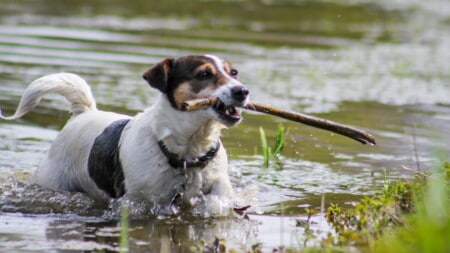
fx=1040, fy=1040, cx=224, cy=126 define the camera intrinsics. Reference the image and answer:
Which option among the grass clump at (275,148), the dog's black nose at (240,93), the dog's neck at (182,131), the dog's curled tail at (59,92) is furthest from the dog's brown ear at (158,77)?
the grass clump at (275,148)

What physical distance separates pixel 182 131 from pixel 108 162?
0.79 m

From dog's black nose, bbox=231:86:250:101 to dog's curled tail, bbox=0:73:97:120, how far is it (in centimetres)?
208

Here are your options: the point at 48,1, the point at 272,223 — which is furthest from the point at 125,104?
the point at 48,1

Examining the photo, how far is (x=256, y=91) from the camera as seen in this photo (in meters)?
12.9

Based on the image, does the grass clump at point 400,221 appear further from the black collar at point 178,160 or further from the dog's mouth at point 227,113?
the black collar at point 178,160

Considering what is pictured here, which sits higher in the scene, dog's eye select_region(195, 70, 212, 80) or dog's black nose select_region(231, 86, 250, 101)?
dog's eye select_region(195, 70, 212, 80)

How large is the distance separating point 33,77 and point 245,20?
7.73m

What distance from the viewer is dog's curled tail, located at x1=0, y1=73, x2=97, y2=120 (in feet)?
27.9

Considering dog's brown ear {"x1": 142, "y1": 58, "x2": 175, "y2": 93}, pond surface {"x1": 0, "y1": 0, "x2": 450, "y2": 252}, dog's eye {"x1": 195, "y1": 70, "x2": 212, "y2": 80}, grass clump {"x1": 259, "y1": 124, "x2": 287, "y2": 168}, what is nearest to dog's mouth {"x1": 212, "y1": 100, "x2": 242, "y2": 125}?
dog's eye {"x1": 195, "y1": 70, "x2": 212, "y2": 80}

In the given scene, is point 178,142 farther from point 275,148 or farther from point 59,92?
point 275,148

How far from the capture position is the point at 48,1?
22.0 meters

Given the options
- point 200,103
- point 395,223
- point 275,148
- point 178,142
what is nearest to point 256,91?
point 275,148

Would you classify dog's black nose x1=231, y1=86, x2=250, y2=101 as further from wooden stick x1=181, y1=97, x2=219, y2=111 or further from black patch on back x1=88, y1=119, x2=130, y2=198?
black patch on back x1=88, y1=119, x2=130, y2=198

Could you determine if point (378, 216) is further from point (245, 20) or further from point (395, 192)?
point (245, 20)
